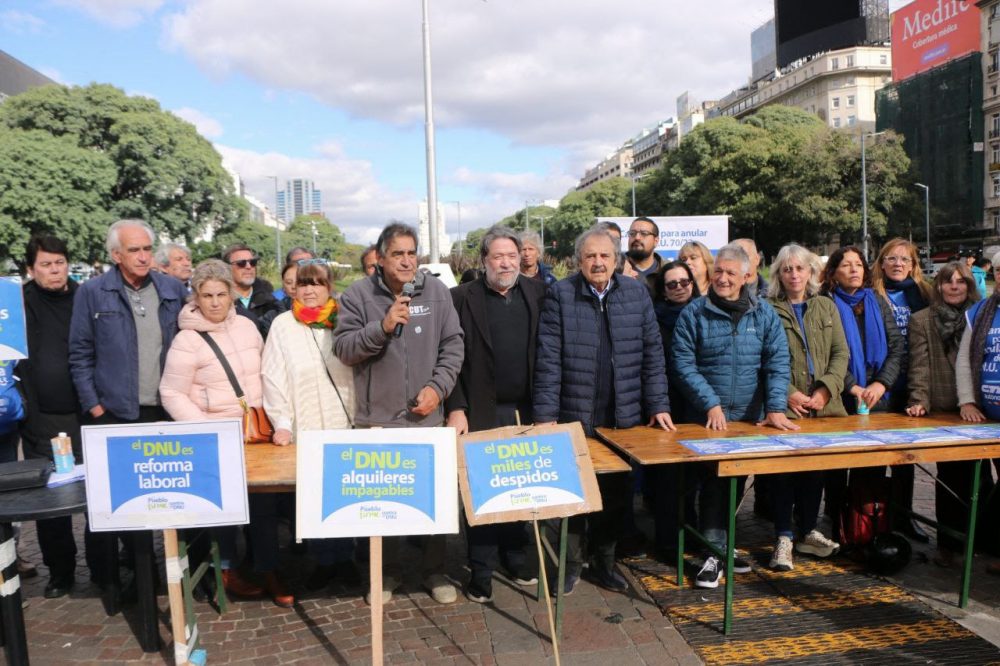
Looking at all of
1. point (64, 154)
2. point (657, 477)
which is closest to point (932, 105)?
point (64, 154)

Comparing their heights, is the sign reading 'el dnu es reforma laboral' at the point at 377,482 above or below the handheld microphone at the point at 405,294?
below

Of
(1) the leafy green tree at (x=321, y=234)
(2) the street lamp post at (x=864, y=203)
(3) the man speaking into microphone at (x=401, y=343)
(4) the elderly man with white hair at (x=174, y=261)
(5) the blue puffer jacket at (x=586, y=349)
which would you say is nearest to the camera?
(3) the man speaking into microphone at (x=401, y=343)

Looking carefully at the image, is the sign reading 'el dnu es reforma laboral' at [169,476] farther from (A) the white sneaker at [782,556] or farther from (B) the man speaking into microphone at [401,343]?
(A) the white sneaker at [782,556]

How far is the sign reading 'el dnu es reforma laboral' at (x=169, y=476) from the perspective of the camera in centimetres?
315

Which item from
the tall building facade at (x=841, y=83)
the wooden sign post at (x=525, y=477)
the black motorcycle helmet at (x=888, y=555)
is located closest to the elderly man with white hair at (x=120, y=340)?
the wooden sign post at (x=525, y=477)

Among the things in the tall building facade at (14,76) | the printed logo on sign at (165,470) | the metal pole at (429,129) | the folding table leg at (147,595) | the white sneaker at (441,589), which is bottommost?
the white sneaker at (441,589)

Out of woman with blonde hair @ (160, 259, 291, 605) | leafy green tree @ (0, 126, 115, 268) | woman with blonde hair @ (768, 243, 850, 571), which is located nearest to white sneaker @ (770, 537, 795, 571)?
woman with blonde hair @ (768, 243, 850, 571)

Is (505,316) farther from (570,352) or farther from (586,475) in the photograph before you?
(586,475)

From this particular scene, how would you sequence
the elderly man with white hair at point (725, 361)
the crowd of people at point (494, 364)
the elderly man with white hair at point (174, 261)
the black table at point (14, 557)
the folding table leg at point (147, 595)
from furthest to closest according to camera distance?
the elderly man with white hair at point (174, 261) < the elderly man with white hair at point (725, 361) < the crowd of people at point (494, 364) < the folding table leg at point (147, 595) < the black table at point (14, 557)

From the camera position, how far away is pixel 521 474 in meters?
3.31

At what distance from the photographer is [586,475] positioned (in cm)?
334

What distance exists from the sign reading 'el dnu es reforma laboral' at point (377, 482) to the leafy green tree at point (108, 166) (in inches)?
1386

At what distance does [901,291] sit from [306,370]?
12.8ft

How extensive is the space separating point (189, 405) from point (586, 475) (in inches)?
83.4
